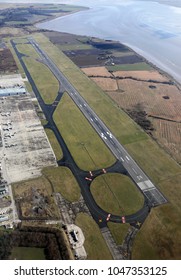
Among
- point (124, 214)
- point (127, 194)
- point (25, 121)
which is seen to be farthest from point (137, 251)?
point (25, 121)

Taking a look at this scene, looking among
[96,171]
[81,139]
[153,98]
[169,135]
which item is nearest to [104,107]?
[153,98]

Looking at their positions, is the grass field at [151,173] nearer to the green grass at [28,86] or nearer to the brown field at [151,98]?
the brown field at [151,98]

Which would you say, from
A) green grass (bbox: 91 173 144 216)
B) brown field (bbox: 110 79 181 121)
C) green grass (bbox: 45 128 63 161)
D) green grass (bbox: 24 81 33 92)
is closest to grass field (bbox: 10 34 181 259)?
green grass (bbox: 91 173 144 216)

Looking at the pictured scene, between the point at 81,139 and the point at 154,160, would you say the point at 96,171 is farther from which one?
the point at 154,160

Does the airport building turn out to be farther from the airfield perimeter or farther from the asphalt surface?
the asphalt surface

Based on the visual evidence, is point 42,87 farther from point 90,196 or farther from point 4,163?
point 90,196

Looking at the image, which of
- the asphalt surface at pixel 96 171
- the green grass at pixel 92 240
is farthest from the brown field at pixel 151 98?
the green grass at pixel 92 240
